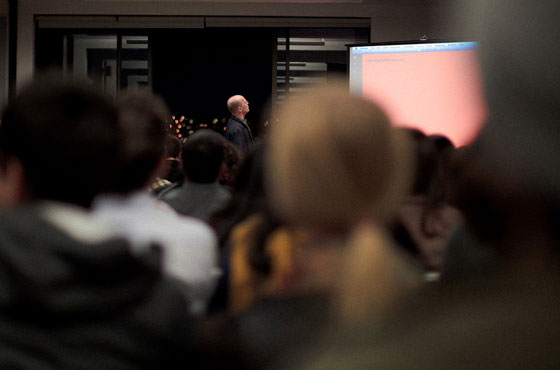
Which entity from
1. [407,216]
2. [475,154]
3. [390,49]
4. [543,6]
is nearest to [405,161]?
[475,154]

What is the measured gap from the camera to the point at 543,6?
0.39 metres

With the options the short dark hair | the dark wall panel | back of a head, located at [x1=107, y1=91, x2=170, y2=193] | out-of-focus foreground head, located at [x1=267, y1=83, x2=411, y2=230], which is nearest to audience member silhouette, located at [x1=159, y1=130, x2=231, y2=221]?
the short dark hair

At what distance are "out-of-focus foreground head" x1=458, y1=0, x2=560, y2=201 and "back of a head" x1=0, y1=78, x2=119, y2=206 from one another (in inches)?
28.8

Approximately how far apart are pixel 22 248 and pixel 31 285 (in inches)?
2.3

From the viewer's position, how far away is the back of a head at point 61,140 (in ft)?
3.34

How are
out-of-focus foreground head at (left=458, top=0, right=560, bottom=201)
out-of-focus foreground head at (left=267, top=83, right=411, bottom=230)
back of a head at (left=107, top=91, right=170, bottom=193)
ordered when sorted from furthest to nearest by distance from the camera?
1. back of a head at (left=107, top=91, right=170, bottom=193)
2. out-of-focus foreground head at (left=267, top=83, right=411, bottom=230)
3. out-of-focus foreground head at (left=458, top=0, right=560, bottom=201)

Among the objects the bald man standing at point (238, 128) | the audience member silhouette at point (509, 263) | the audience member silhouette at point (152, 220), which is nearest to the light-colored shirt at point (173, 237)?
the audience member silhouette at point (152, 220)

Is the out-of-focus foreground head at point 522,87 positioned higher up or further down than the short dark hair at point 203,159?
higher up

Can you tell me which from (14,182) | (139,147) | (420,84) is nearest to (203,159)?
(139,147)

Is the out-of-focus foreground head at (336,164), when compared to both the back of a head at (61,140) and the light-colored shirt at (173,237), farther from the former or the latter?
the light-colored shirt at (173,237)

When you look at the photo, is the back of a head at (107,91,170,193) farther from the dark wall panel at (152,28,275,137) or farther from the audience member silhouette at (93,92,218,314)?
the dark wall panel at (152,28,275,137)

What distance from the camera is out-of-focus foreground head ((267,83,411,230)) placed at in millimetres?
675

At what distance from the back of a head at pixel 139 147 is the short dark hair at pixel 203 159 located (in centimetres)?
63

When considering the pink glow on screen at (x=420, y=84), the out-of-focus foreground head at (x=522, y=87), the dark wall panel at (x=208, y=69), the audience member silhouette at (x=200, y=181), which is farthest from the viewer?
the dark wall panel at (x=208, y=69)
